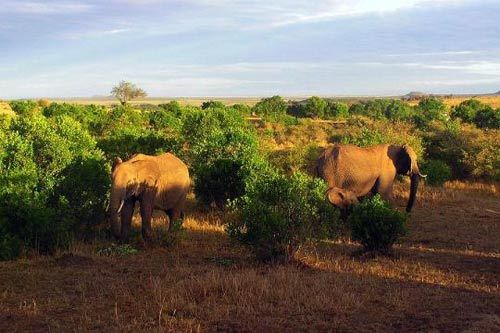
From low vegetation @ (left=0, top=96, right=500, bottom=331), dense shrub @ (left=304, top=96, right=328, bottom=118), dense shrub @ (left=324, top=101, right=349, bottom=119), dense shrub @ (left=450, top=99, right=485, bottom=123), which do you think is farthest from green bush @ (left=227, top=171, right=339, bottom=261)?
dense shrub @ (left=304, top=96, right=328, bottom=118)

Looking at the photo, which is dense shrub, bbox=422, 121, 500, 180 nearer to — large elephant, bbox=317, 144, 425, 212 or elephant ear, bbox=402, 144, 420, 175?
elephant ear, bbox=402, 144, 420, 175

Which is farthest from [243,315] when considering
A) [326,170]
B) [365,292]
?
[326,170]

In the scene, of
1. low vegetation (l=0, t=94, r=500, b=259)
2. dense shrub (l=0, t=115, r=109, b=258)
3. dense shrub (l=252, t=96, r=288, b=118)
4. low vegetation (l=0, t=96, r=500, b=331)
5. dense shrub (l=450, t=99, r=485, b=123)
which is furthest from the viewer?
dense shrub (l=252, t=96, r=288, b=118)

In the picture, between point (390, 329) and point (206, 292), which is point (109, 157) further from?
point (390, 329)

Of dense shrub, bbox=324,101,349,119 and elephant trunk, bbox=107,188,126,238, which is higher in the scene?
dense shrub, bbox=324,101,349,119

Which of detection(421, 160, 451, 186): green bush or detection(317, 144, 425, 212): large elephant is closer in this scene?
detection(317, 144, 425, 212): large elephant

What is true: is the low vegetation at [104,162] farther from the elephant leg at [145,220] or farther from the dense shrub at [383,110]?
the dense shrub at [383,110]

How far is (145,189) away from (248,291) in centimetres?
476

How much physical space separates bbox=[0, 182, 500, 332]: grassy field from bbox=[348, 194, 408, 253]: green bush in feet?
1.24

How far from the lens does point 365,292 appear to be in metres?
8.10

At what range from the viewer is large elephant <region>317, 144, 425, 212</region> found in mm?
15656

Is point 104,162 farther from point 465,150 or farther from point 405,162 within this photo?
point 465,150

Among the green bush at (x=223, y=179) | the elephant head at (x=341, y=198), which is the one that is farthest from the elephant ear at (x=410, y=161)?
the green bush at (x=223, y=179)

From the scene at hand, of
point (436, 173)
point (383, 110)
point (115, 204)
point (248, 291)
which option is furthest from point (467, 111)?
point (248, 291)
